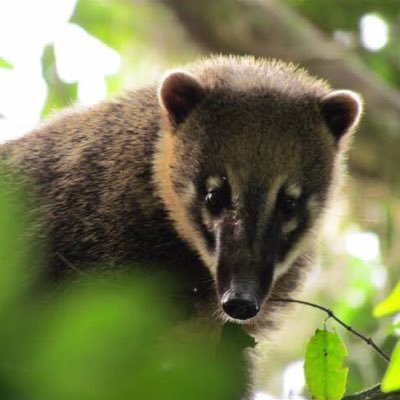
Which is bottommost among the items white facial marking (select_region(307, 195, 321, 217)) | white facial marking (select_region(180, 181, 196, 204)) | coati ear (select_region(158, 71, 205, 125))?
white facial marking (select_region(307, 195, 321, 217))

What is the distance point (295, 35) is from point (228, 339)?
417 centimetres

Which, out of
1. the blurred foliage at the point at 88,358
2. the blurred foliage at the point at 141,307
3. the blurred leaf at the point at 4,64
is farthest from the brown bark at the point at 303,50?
the blurred foliage at the point at 88,358

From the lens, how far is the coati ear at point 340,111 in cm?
379

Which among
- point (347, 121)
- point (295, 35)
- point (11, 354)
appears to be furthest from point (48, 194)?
point (295, 35)

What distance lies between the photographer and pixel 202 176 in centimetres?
345

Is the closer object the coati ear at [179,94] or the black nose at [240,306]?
the black nose at [240,306]

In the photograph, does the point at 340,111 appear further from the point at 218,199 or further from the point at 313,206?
the point at 218,199

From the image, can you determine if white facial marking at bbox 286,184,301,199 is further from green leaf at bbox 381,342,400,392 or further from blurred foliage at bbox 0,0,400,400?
green leaf at bbox 381,342,400,392

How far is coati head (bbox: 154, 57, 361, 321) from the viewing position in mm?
3111

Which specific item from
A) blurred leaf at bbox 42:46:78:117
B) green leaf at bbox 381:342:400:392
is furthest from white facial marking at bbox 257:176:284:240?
blurred leaf at bbox 42:46:78:117

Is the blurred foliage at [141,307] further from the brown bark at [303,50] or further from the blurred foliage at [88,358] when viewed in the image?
the brown bark at [303,50]

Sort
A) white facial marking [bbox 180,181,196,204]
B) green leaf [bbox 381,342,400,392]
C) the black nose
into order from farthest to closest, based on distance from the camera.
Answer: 1. white facial marking [bbox 180,181,196,204]
2. the black nose
3. green leaf [bbox 381,342,400,392]

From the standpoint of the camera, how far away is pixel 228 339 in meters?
2.87

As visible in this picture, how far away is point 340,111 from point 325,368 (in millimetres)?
1859
